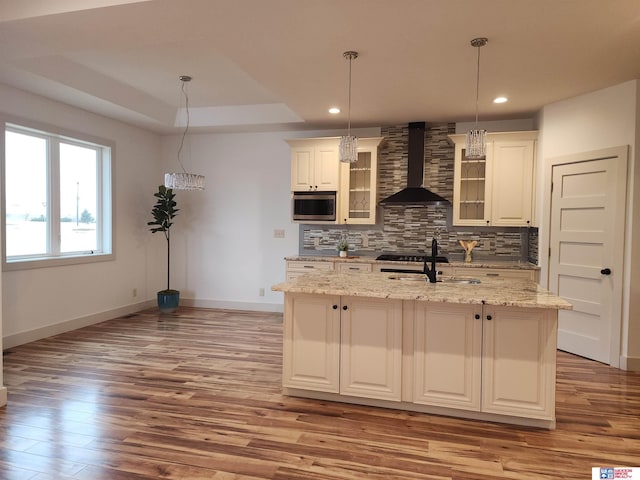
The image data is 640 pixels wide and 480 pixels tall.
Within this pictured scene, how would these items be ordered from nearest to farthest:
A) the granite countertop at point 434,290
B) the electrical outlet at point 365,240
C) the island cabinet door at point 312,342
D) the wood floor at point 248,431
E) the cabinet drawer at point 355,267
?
1. the wood floor at point 248,431
2. the granite countertop at point 434,290
3. the island cabinet door at point 312,342
4. the cabinet drawer at point 355,267
5. the electrical outlet at point 365,240

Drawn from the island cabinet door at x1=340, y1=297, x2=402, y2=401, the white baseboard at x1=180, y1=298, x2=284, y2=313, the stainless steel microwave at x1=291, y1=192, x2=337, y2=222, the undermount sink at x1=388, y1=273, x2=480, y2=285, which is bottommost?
the white baseboard at x1=180, y1=298, x2=284, y2=313

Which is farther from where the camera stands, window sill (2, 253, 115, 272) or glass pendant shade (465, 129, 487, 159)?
window sill (2, 253, 115, 272)

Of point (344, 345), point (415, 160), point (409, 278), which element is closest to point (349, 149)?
point (409, 278)

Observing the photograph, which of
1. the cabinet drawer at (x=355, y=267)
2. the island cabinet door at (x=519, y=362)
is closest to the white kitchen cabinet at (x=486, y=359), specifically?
the island cabinet door at (x=519, y=362)

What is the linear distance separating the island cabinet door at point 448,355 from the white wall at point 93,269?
4077 mm

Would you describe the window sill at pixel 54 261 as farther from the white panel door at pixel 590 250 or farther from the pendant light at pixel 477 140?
the white panel door at pixel 590 250

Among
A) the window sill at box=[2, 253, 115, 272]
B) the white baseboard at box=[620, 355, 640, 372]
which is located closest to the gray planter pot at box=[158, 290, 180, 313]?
the window sill at box=[2, 253, 115, 272]

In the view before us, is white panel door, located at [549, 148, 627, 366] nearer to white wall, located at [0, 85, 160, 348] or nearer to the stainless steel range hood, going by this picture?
the stainless steel range hood

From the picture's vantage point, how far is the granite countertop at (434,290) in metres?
2.53

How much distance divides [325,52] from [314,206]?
250cm

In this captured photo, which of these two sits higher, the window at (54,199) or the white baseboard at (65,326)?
the window at (54,199)

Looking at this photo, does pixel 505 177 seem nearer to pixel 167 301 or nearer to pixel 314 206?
pixel 314 206

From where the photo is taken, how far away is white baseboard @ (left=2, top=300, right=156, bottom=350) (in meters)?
4.32

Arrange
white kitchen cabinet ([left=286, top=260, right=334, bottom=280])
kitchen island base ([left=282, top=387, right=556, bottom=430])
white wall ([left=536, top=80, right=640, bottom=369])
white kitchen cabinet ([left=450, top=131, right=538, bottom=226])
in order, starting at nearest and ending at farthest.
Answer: kitchen island base ([left=282, top=387, right=556, bottom=430])
white wall ([left=536, top=80, right=640, bottom=369])
white kitchen cabinet ([left=450, top=131, right=538, bottom=226])
white kitchen cabinet ([left=286, top=260, right=334, bottom=280])
